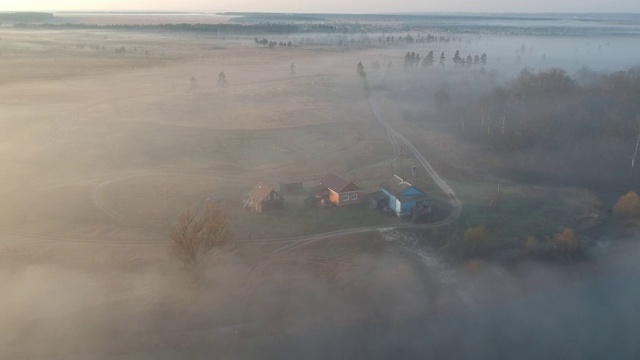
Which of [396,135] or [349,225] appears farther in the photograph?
[396,135]

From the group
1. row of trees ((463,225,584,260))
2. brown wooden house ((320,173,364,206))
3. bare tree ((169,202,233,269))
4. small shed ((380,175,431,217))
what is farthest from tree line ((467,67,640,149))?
bare tree ((169,202,233,269))

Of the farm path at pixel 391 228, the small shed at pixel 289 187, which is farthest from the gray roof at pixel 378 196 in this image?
the small shed at pixel 289 187

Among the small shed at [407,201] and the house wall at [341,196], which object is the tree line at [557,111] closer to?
the small shed at [407,201]

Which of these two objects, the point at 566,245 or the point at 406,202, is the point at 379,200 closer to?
the point at 406,202

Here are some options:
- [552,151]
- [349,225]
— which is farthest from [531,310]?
[552,151]

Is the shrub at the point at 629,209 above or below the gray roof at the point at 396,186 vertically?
below

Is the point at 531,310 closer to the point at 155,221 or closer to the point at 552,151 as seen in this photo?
the point at 155,221

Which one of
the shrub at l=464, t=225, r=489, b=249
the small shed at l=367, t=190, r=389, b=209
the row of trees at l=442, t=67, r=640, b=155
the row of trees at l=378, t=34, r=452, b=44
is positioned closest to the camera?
the shrub at l=464, t=225, r=489, b=249

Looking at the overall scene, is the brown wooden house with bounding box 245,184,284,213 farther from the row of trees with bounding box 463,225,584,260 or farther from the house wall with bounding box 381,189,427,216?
the row of trees with bounding box 463,225,584,260
